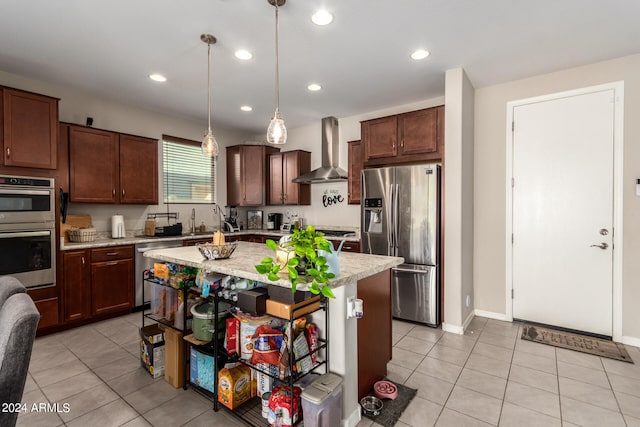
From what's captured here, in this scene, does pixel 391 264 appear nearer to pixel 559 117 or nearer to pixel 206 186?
pixel 559 117

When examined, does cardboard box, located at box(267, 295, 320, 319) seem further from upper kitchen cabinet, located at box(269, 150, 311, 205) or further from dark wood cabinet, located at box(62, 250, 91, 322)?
upper kitchen cabinet, located at box(269, 150, 311, 205)

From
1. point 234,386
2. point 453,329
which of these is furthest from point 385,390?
point 453,329

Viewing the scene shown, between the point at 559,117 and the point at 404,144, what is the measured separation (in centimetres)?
159

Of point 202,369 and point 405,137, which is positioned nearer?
point 202,369

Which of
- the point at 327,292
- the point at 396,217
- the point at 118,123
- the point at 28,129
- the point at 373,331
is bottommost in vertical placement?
the point at 373,331

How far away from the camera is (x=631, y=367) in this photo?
2463mm

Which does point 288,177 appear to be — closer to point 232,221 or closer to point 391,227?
point 232,221

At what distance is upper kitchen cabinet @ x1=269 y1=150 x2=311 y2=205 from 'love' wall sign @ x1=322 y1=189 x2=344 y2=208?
332 mm

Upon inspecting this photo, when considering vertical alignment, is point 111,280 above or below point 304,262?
below

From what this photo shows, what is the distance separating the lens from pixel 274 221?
218 inches

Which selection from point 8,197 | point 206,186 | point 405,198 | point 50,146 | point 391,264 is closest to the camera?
point 391,264

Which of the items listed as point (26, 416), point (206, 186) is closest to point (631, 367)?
point (26, 416)

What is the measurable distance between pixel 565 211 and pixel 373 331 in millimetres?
2615

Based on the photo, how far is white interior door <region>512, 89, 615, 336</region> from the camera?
9.82 feet
